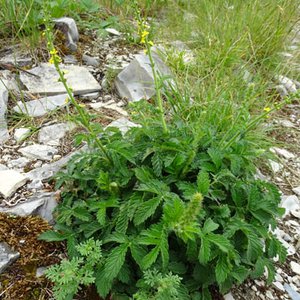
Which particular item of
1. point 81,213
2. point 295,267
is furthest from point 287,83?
point 81,213

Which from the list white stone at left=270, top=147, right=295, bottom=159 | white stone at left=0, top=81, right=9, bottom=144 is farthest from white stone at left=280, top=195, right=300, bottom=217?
white stone at left=0, top=81, right=9, bottom=144

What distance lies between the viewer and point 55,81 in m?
3.19

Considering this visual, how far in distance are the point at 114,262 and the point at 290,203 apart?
145 centimetres

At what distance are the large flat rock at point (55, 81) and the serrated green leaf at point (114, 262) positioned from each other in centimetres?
181

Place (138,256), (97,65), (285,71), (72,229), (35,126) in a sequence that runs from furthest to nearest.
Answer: (285,71) < (97,65) < (35,126) < (72,229) < (138,256)

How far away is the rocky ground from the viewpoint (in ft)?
6.03

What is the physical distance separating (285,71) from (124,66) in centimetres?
158

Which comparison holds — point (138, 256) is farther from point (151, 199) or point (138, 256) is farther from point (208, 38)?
point (208, 38)

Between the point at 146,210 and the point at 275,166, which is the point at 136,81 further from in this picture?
the point at 146,210

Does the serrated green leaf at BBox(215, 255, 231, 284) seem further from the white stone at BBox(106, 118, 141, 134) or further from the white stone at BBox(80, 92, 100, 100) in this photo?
the white stone at BBox(80, 92, 100, 100)

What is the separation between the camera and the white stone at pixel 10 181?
215 cm

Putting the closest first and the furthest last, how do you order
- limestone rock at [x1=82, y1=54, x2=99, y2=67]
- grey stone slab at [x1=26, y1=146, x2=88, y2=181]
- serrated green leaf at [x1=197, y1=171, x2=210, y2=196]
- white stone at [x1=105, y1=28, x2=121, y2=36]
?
1. serrated green leaf at [x1=197, y1=171, x2=210, y2=196]
2. grey stone slab at [x1=26, y1=146, x2=88, y2=181]
3. limestone rock at [x1=82, y1=54, x2=99, y2=67]
4. white stone at [x1=105, y1=28, x2=121, y2=36]

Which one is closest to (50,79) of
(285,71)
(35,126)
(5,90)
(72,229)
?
(5,90)

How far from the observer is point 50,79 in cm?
321
